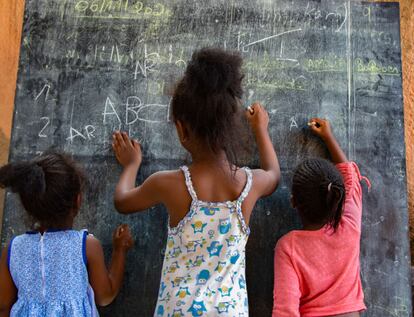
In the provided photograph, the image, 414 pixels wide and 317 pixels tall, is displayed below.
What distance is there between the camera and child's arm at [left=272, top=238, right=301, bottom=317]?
87.4 inches

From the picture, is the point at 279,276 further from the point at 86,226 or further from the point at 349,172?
the point at 86,226

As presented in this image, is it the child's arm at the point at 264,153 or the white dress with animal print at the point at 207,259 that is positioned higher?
the child's arm at the point at 264,153

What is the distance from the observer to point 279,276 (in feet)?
7.61

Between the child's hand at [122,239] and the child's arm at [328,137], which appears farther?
the child's arm at [328,137]

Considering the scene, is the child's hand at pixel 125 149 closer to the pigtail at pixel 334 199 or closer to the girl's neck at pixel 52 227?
the girl's neck at pixel 52 227

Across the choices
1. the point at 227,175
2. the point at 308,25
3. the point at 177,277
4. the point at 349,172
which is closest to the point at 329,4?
the point at 308,25

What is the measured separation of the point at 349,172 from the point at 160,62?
1.11 metres

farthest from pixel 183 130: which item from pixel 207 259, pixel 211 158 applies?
pixel 207 259

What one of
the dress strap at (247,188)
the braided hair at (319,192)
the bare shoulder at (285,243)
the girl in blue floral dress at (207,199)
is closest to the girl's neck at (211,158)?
the girl in blue floral dress at (207,199)

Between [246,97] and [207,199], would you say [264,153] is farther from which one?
[207,199]

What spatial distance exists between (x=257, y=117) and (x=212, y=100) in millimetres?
609

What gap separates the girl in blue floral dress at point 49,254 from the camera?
211 centimetres

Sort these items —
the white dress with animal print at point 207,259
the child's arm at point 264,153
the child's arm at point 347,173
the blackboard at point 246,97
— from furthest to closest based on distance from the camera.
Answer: the blackboard at point 246,97 < the child's arm at point 347,173 < the child's arm at point 264,153 < the white dress with animal print at point 207,259

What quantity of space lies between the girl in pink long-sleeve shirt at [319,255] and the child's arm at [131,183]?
24.9 inches
